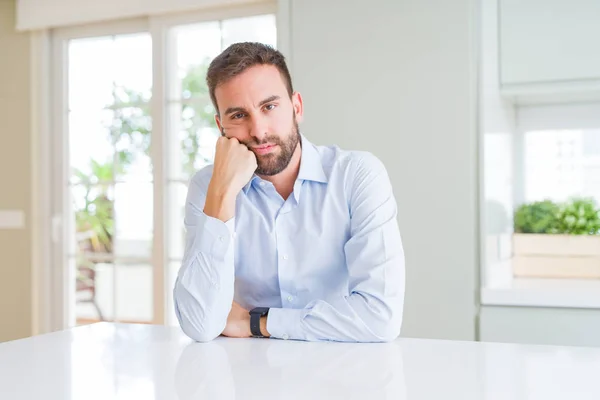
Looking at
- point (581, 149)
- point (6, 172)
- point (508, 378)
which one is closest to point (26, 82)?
point (6, 172)

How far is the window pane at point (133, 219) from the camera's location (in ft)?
12.1

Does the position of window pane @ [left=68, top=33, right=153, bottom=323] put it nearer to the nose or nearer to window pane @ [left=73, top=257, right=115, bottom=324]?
window pane @ [left=73, top=257, right=115, bottom=324]

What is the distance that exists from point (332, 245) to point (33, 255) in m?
2.59

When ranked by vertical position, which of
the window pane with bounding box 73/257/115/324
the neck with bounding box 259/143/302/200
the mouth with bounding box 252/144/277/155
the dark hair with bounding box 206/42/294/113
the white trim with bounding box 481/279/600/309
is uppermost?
the dark hair with bounding box 206/42/294/113

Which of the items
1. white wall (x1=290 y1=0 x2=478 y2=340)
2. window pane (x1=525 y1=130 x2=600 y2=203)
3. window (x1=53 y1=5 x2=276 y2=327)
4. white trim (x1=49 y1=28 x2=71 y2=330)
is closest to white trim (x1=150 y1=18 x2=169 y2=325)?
window (x1=53 y1=5 x2=276 y2=327)

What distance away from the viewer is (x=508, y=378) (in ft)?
3.69

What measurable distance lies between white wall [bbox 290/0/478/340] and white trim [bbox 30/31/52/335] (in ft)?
5.82

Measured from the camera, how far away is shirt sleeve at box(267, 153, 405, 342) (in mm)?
1530

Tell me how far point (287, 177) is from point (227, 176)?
0.74ft

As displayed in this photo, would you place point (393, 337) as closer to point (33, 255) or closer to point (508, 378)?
point (508, 378)

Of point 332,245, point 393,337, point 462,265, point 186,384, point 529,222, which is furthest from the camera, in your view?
point 529,222

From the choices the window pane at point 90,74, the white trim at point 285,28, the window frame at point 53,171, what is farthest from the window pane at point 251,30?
the window pane at point 90,74

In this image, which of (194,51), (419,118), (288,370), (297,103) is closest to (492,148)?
(419,118)

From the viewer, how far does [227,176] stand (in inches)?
69.9
